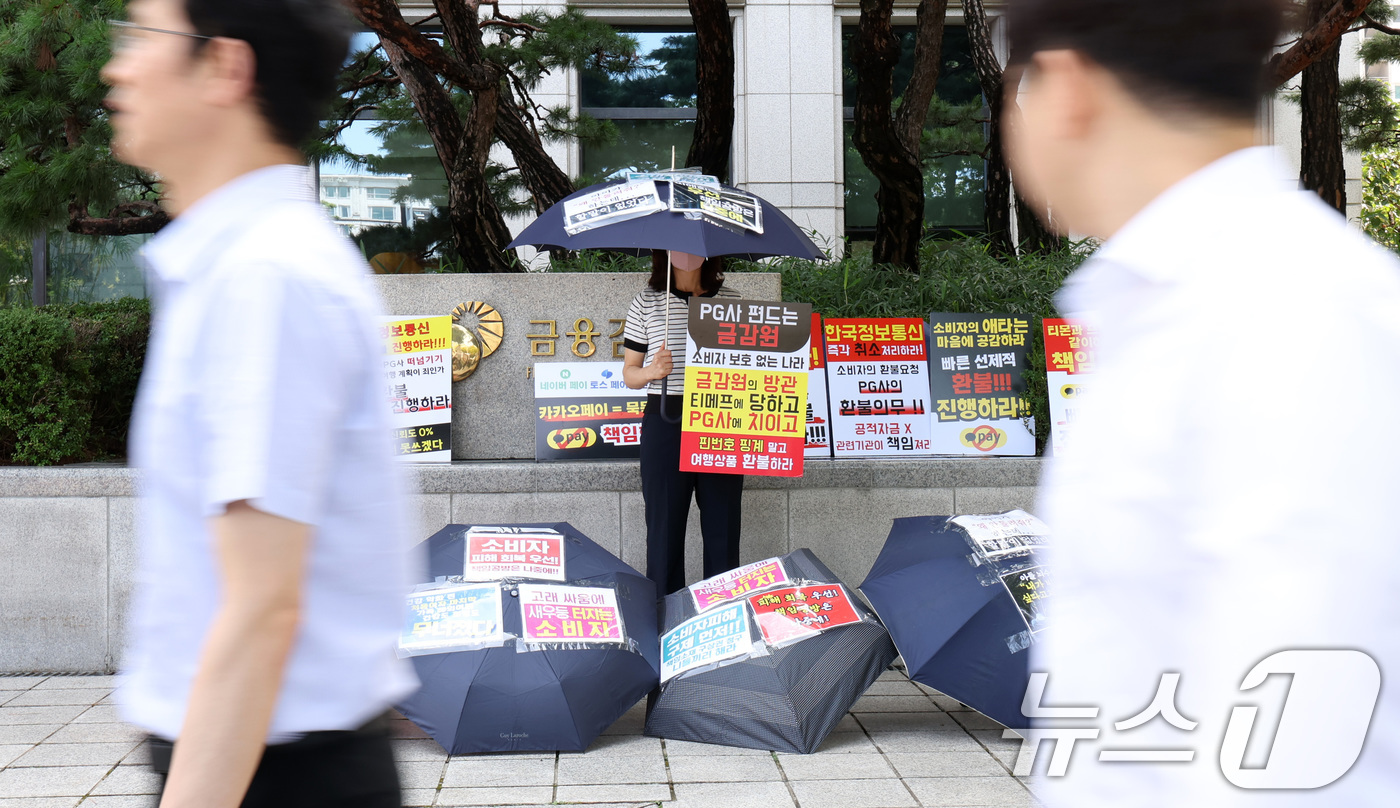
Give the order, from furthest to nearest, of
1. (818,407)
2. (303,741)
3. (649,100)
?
(649,100), (818,407), (303,741)

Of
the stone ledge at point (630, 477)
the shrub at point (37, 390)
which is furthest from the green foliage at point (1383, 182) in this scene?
the shrub at point (37, 390)

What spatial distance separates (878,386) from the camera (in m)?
6.20

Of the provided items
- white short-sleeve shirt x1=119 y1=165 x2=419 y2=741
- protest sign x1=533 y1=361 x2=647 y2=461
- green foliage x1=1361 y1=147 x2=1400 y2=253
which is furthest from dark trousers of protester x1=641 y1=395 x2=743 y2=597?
green foliage x1=1361 y1=147 x2=1400 y2=253

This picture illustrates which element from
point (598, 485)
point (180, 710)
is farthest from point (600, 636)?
point (180, 710)

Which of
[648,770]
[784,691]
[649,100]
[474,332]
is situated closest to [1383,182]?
[649,100]

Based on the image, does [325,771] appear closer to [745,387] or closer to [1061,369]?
[745,387]

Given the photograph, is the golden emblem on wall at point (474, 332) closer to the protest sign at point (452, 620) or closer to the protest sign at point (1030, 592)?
the protest sign at point (452, 620)

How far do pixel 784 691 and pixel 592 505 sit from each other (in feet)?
6.42

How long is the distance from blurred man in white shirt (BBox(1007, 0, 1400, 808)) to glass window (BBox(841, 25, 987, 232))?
43.7ft

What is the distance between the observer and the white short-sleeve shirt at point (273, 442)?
1108 mm

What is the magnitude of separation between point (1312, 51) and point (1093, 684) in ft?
21.5

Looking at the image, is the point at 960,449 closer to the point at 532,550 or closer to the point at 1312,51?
the point at 532,550

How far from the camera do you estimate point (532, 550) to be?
459 cm

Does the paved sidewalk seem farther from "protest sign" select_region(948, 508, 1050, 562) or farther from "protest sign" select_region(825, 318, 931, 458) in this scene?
"protest sign" select_region(825, 318, 931, 458)
